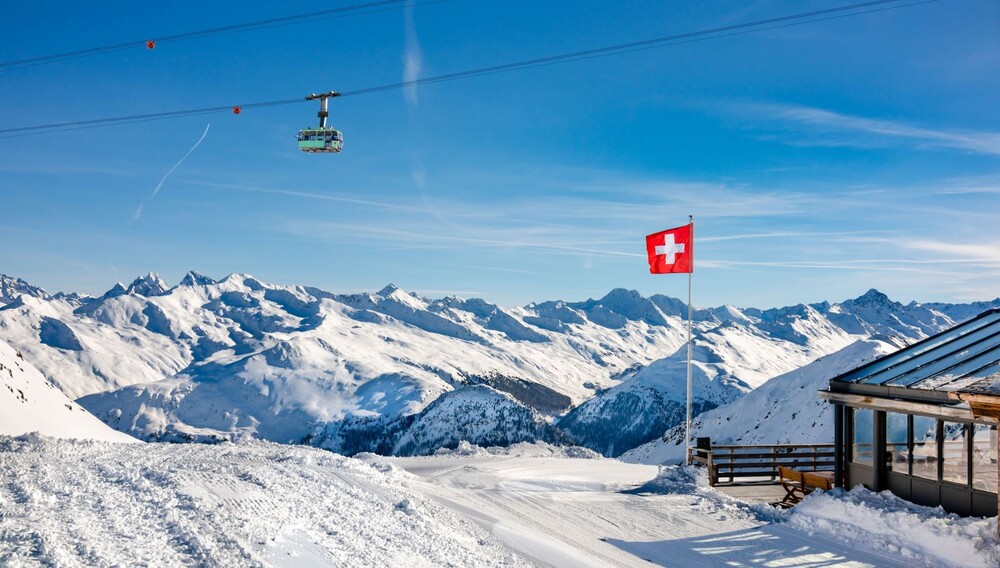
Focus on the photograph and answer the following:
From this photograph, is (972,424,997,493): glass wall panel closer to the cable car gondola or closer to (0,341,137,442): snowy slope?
the cable car gondola

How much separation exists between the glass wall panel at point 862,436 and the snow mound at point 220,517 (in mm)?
12221

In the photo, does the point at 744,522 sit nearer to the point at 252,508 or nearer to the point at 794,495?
the point at 794,495

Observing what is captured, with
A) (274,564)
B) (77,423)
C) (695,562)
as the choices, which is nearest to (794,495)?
(695,562)

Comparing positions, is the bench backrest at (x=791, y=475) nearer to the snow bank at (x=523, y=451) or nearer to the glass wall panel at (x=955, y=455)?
the glass wall panel at (x=955, y=455)

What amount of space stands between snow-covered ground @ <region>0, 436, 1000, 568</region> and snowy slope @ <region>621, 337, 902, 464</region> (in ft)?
159

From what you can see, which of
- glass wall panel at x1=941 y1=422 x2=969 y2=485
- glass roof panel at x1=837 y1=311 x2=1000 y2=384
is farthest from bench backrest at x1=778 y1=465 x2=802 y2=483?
glass wall panel at x1=941 y1=422 x2=969 y2=485

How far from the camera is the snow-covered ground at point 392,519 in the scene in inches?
449

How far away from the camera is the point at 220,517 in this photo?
41.5 ft

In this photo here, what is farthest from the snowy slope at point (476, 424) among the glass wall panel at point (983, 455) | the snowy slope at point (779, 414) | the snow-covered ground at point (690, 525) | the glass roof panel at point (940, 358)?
the glass wall panel at point (983, 455)

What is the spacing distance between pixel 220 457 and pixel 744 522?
49.1 feet

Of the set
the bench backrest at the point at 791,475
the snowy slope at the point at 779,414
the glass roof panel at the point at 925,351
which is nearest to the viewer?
the glass roof panel at the point at 925,351

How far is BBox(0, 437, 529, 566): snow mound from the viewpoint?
10.7 m

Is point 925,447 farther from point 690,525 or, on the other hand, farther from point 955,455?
point 690,525

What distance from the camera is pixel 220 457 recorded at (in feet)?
67.6
